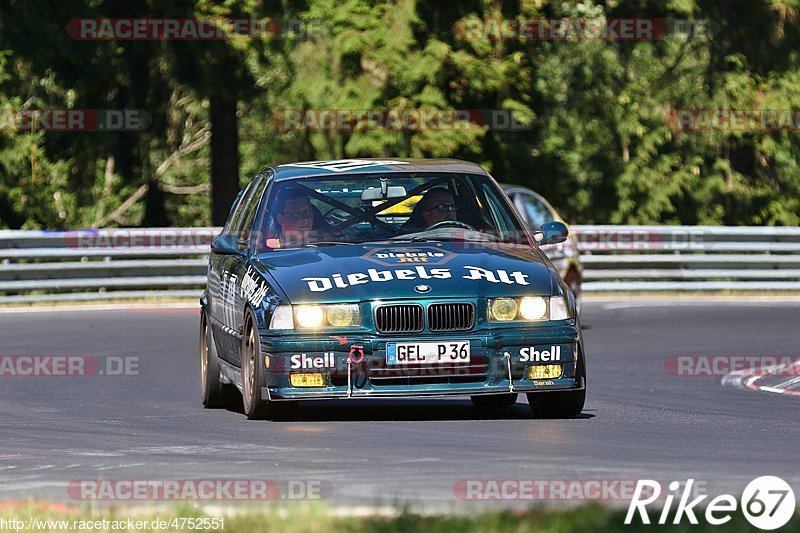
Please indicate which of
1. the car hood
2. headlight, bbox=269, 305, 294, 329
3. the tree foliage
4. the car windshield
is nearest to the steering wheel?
the car windshield

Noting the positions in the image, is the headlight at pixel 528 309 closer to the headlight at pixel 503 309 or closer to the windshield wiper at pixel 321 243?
the headlight at pixel 503 309

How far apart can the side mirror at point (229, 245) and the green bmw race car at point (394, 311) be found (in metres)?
0.02

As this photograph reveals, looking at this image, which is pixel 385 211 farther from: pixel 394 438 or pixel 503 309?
pixel 394 438

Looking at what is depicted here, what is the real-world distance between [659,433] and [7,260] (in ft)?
57.4

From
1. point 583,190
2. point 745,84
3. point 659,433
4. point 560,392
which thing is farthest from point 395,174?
point 583,190

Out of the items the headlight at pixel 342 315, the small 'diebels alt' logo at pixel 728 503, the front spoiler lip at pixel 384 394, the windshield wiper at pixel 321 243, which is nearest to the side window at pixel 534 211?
the windshield wiper at pixel 321 243

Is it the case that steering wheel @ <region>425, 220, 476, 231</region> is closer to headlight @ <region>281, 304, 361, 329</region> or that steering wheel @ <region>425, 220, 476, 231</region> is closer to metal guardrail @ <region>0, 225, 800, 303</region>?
headlight @ <region>281, 304, 361, 329</region>

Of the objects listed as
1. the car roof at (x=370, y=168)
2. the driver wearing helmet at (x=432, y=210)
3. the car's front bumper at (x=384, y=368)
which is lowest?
the car's front bumper at (x=384, y=368)

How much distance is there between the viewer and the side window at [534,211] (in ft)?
71.0

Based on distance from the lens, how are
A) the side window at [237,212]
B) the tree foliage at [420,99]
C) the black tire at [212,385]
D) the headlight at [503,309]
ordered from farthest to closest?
the tree foliage at [420,99]
the side window at [237,212]
the black tire at [212,385]
the headlight at [503,309]

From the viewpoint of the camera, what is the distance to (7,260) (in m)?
26.5

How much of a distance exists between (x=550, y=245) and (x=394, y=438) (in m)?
11.8

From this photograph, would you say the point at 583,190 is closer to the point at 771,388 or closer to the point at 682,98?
the point at 682,98

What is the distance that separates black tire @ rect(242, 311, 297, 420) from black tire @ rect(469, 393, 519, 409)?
4.83 feet
